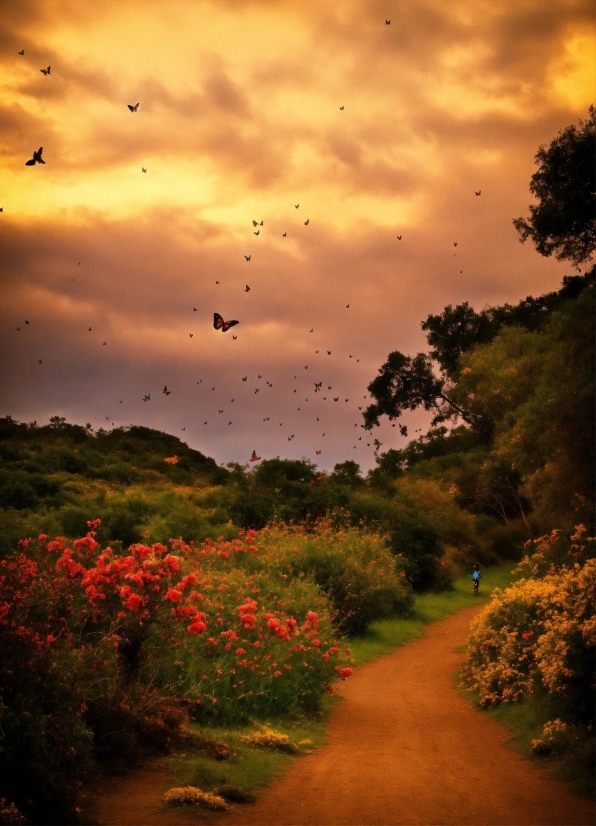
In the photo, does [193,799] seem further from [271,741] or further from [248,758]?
[271,741]

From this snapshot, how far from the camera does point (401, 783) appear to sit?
31.8 feet

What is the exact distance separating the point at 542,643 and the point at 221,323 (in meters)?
9.28

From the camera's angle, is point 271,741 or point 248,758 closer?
point 248,758

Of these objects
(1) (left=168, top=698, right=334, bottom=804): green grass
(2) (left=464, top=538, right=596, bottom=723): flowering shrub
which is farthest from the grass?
(2) (left=464, top=538, right=596, bottom=723): flowering shrub

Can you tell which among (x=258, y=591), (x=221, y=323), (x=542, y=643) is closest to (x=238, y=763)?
(x=542, y=643)

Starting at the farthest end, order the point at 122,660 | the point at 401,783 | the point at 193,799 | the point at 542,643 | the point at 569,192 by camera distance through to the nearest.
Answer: the point at 569,192 → the point at 542,643 → the point at 122,660 → the point at 401,783 → the point at 193,799

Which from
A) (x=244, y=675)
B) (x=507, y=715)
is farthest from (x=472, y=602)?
(x=244, y=675)

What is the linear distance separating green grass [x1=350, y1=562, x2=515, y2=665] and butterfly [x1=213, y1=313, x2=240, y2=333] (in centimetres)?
975

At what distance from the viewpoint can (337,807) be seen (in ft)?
28.2

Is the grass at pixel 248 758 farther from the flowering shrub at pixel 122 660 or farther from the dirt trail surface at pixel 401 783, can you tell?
the flowering shrub at pixel 122 660

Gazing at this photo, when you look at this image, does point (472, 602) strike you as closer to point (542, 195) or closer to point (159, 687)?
point (542, 195)

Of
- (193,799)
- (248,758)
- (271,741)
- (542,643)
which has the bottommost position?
(271,741)

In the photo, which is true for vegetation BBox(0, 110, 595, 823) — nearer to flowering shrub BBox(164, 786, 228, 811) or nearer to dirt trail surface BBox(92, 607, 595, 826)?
flowering shrub BBox(164, 786, 228, 811)

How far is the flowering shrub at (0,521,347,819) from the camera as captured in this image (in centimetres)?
723
